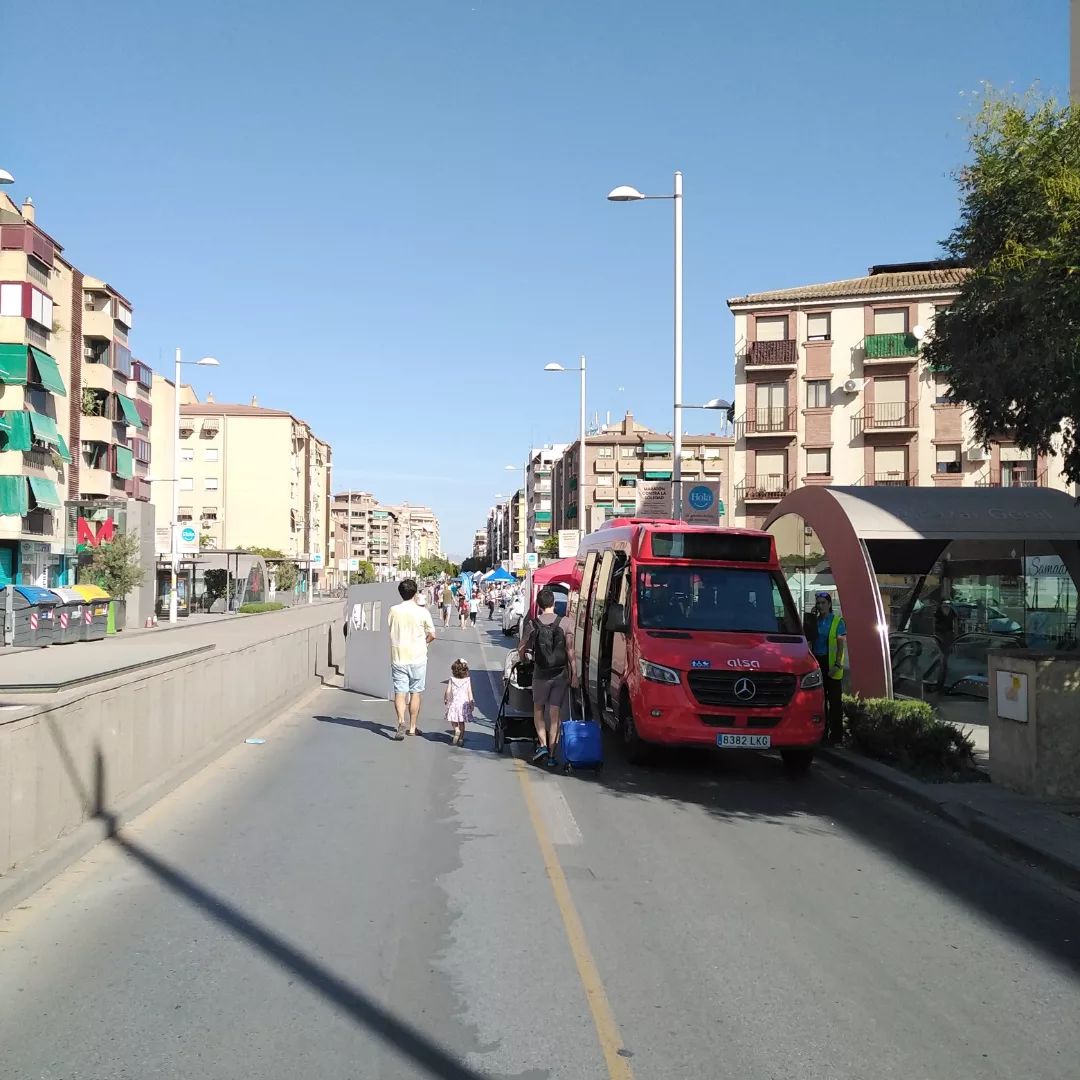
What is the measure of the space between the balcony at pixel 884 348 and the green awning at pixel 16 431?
36.5m

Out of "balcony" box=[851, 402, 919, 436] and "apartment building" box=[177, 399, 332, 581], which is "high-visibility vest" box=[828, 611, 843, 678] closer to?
"balcony" box=[851, 402, 919, 436]

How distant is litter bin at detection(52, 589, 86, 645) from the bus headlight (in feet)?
86.2

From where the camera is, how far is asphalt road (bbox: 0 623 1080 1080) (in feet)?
13.9

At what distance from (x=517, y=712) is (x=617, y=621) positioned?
1.72 metres

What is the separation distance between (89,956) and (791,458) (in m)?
49.4

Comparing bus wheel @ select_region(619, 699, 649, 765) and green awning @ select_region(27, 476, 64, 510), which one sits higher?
green awning @ select_region(27, 476, 64, 510)

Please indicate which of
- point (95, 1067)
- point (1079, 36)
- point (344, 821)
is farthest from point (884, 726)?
point (1079, 36)

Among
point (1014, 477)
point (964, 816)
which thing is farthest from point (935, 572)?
point (1014, 477)

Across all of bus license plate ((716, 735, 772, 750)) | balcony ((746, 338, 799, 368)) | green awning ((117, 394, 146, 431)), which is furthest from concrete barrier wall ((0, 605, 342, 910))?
green awning ((117, 394, 146, 431))

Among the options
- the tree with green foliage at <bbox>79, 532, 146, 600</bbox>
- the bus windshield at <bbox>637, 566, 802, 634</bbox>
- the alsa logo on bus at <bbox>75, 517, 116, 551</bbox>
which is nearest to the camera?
the bus windshield at <bbox>637, 566, 802, 634</bbox>

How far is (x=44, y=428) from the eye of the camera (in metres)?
46.5

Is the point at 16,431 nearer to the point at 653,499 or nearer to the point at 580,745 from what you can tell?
the point at 653,499

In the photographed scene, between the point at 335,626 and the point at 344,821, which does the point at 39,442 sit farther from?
the point at 344,821

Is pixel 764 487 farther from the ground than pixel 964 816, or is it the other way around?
pixel 764 487
